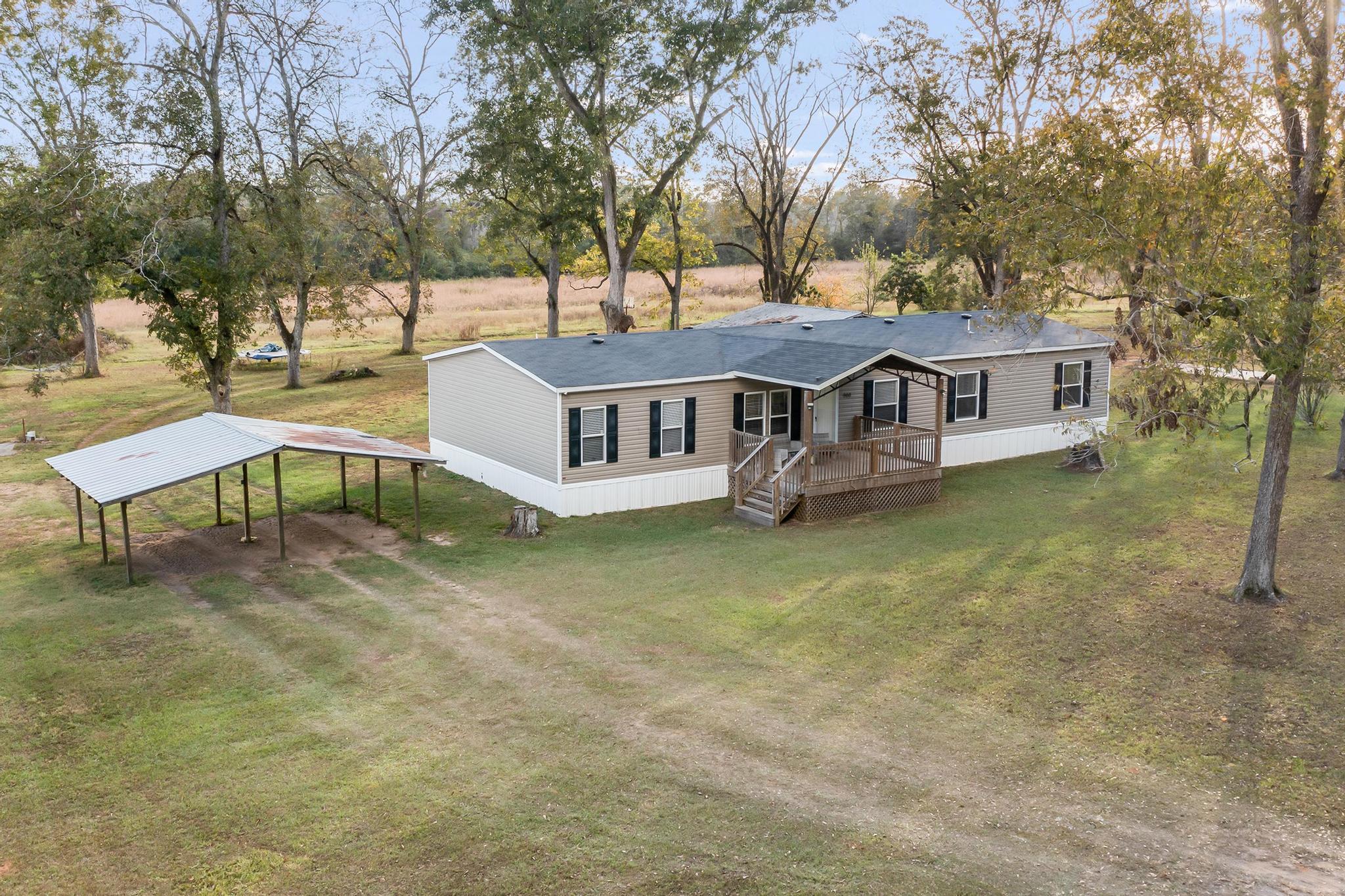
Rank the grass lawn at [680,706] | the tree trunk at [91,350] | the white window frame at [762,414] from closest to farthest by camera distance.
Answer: the grass lawn at [680,706]
the white window frame at [762,414]
the tree trunk at [91,350]

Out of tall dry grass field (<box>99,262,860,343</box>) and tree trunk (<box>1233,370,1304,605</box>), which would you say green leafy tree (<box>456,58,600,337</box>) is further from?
tree trunk (<box>1233,370,1304,605</box>)

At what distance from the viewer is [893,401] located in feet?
80.2

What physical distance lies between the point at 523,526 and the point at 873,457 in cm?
739

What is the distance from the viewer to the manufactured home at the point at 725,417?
20797mm

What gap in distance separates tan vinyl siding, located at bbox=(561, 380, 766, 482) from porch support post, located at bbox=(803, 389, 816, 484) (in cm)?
Result: 226

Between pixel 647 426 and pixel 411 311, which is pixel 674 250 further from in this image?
pixel 647 426

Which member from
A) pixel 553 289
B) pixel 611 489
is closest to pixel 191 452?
pixel 611 489

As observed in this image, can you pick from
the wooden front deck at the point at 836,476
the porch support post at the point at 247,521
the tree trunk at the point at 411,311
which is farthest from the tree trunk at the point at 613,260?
the porch support post at the point at 247,521

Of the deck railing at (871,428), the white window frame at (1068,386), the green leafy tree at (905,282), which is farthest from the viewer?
the green leafy tree at (905,282)

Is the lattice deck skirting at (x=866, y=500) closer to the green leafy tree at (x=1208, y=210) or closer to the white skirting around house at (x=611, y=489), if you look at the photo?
the white skirting around house at (x=611, y=489)

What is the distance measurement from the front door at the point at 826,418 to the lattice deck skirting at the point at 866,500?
2355mm

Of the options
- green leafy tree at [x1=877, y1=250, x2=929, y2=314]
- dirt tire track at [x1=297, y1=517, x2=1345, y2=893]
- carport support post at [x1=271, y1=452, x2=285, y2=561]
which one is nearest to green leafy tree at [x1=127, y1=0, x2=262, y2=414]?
carport support post at [x1=271, y1=452, x2=285, y2=561]

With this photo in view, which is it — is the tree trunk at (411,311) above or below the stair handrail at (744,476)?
above

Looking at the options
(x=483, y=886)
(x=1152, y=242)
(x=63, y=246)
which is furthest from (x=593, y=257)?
(x=483, y=886)
